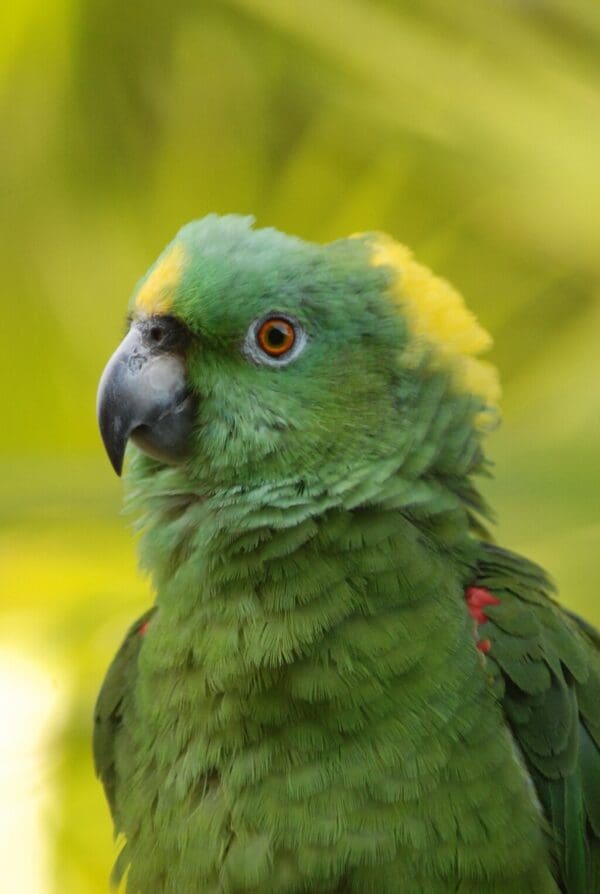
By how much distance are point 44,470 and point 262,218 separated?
0.53 meters

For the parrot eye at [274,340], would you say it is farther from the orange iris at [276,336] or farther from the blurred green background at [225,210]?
the blurred green background at [225,210]

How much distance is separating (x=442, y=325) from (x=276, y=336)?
199 millimetres

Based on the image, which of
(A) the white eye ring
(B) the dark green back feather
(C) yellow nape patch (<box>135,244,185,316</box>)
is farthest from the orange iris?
(B) the dark green back feather

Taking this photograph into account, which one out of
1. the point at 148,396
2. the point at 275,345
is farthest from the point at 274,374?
the point at 148,396

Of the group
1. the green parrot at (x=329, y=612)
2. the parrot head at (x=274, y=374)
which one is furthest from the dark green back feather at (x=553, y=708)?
the parrot head at (x=274, y=374)

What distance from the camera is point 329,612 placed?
96cm

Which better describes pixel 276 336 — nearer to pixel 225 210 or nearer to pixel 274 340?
pixel 274 340

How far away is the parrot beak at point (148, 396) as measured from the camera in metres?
0.98

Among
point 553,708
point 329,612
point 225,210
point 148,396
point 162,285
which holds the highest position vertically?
point 225,210

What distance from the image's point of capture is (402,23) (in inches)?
57.0

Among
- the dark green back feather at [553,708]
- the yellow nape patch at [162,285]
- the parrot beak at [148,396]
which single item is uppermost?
the yellow nape patch at [162,285]

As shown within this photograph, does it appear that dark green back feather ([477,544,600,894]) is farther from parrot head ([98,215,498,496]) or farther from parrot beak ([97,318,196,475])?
parrot beak ([97,318,196,475])

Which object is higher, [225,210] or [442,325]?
[225,210]

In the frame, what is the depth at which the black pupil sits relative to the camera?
102 centimetres
